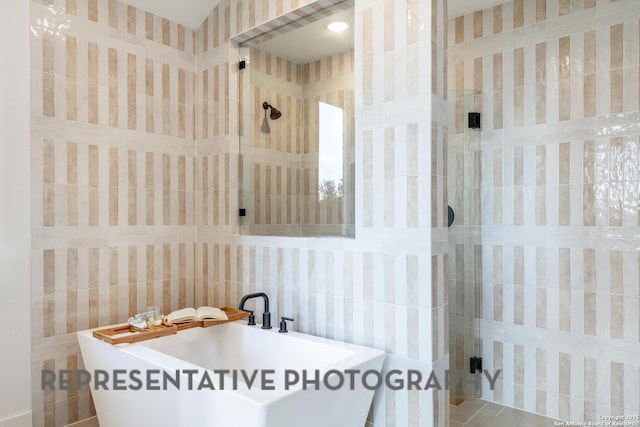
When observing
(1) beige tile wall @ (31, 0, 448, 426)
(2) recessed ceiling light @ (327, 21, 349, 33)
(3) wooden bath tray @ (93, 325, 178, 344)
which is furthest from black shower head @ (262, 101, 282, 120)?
(3) wooden bath tray @ (93, 325, 178, 344)

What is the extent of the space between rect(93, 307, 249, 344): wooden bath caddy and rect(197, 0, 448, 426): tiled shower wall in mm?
401

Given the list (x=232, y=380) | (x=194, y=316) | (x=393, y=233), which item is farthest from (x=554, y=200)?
(x=194, y=316)

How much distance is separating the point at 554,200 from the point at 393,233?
128cm

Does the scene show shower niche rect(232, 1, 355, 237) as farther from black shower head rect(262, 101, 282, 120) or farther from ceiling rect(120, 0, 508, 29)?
ceiling rect(120, 0, 508, 29)

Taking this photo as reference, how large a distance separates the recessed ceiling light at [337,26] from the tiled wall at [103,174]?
1177mm

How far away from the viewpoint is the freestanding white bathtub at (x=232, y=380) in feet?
5.13

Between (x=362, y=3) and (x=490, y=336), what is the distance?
2252mm

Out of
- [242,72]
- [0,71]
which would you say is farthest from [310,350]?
[0,71]

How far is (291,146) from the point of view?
271cm

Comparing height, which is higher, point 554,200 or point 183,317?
point 554,200

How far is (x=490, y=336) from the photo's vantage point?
2947mm

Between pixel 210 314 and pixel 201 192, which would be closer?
pixel 210 314

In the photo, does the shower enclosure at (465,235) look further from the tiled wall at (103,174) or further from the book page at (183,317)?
the tiled wall at (103,174)

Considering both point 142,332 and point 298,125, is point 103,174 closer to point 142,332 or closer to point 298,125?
point 142,332
